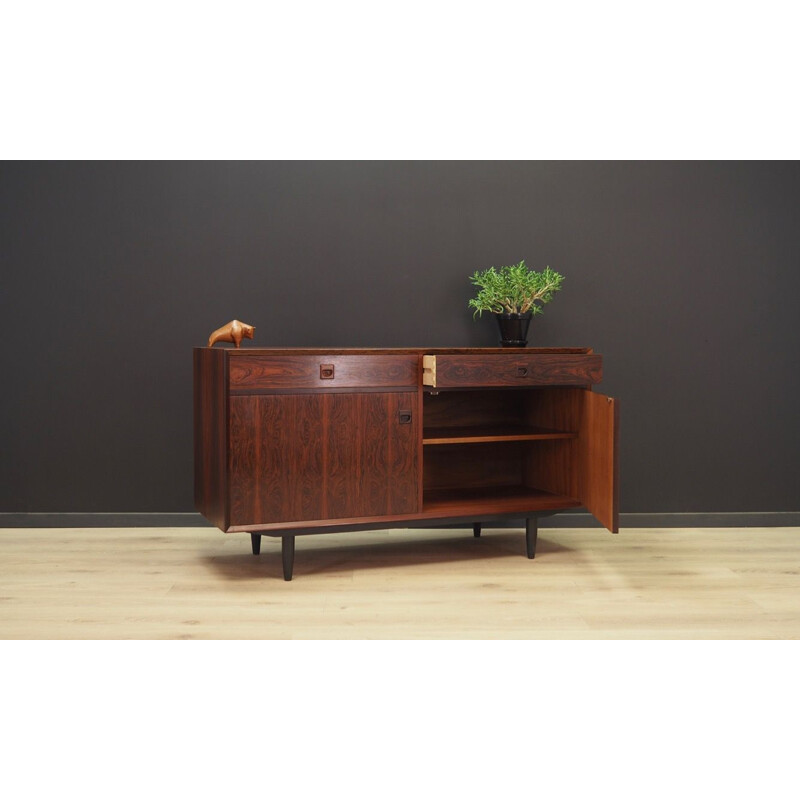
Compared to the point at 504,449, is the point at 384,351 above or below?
above

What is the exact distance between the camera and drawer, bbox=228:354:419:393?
347 cm

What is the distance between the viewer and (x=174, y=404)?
14.5ft

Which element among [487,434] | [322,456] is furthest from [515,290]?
[322,456]

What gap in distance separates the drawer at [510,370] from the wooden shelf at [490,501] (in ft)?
1.70

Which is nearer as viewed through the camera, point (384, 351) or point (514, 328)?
point (384, 351)

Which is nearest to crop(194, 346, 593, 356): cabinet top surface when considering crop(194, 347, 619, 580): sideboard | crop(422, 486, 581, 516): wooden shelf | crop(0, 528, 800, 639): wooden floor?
crop(194, 347, 619, 580): sideboard

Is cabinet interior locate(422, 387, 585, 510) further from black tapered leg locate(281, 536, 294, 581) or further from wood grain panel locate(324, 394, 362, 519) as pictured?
black tapered leg locate(281, 536, 294, 581)

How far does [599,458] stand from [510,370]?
509 millimetres

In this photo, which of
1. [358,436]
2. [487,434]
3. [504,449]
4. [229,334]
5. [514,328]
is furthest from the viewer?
[504,449]

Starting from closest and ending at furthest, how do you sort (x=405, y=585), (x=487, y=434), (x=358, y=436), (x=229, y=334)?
(x=405, y=585) → (x=358, y=436) → (x=229, y=334) → (x=487, y=434)

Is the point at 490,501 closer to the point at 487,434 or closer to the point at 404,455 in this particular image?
the point at 487,434

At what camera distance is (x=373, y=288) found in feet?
14.6

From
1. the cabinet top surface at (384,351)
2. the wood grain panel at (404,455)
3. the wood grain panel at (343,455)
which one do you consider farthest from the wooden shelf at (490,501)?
the cabinet top surface at (384,351)

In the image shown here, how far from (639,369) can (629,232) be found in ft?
2.23
